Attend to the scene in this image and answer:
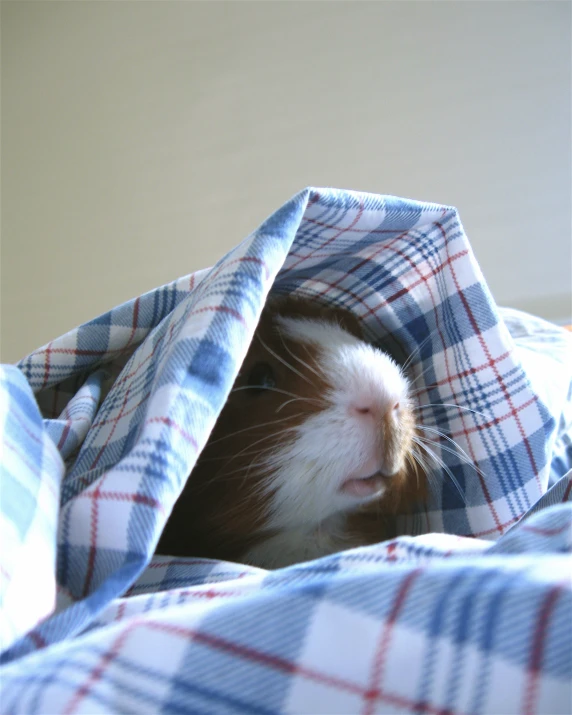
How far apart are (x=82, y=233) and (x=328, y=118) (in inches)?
26.0

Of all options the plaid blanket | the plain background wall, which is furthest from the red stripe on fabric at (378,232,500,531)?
the plain background wall

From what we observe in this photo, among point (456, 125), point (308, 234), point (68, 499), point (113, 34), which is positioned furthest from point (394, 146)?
point (68, 499)

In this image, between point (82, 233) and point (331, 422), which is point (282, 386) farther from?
point (82, 233)

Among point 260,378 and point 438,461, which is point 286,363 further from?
point 438,461

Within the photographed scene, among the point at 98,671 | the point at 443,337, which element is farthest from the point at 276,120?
the point at 98,671

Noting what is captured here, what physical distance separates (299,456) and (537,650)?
32 centimetres

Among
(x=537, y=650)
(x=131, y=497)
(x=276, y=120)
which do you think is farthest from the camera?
(x=276, y=120)

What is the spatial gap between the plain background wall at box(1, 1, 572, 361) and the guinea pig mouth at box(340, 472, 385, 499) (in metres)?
1.00

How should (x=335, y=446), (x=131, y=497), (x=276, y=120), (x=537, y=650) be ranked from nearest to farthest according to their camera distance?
(x=537, y=650), (x=131, y=497), (x=335, y=446), (x=276, y=120)

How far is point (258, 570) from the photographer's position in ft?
1.31

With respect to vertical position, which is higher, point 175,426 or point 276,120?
point 276,120

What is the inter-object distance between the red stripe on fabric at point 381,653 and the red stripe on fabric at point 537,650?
5 centimetres

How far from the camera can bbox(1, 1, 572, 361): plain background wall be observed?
4.48 ft

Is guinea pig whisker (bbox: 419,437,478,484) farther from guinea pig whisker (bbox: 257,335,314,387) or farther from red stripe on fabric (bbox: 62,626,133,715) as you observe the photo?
red stripe on fabric (bbox: 62,626,133,715)
